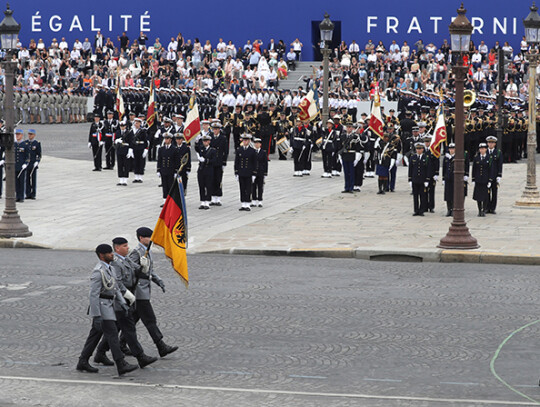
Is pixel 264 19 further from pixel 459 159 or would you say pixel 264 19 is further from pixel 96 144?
pixel 459 159

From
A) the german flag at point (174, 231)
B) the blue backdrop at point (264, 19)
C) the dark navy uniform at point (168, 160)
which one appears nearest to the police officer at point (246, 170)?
the dark navy uniform at point (168, 160)

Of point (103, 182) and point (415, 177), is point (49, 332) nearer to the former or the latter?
point (415, 177)

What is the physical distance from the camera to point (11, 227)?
21.6 m

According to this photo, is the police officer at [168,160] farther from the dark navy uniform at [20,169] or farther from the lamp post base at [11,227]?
the lamp post base at [11,227]

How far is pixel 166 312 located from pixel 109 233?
8025 mm

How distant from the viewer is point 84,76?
194ft

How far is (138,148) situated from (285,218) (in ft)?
29.9

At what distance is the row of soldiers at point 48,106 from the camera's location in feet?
176

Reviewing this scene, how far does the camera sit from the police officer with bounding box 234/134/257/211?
25.7m

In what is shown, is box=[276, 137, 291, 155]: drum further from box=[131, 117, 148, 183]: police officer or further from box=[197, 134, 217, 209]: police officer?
box=[197, 134, 217, 209]: police officer

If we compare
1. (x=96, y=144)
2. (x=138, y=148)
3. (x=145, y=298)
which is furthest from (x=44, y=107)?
(x=145, y=298)

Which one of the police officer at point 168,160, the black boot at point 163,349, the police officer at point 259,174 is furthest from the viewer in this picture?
the police officer at point 168,160

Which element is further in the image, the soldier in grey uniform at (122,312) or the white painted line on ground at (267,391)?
the soldier in grey uniform at (122,312)

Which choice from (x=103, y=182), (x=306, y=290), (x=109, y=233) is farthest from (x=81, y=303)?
(x=103, y=182)
